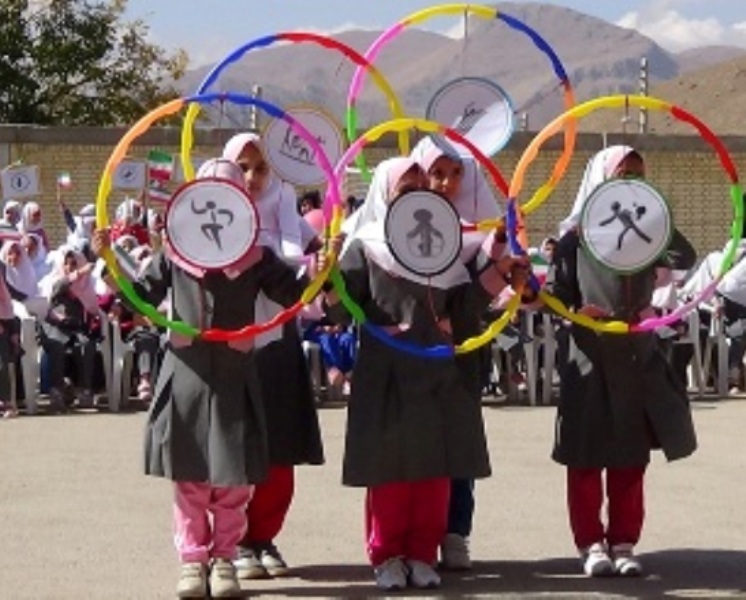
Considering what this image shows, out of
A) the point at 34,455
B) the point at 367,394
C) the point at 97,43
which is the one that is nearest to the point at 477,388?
the point at 367,394

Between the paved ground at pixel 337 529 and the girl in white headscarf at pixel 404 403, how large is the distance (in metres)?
0.29

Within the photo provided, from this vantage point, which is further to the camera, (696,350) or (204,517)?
(696,350)

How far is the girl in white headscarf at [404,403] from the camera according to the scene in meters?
8.63

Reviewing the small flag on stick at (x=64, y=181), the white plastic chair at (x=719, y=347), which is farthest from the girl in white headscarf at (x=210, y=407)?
the small flag on stick at (x=64, y=181)

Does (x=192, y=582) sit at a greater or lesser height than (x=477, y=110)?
lesser

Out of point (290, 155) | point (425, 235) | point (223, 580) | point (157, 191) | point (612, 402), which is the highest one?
point (290, 155)

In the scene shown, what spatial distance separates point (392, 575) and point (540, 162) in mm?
13243

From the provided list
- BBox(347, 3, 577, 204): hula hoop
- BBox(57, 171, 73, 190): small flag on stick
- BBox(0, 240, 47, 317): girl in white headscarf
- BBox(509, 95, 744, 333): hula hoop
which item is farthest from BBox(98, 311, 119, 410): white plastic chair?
BBox(509, 95, 744, 333): hula hoop

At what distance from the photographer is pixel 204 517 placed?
28.2 ft

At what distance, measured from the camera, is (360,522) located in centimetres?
1057

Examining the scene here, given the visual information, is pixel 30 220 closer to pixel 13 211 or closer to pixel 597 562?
pixel 13 211

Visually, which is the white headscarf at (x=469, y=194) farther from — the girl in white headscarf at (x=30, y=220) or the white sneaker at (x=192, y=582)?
the girl in white headscarf at (x=30, y=220)

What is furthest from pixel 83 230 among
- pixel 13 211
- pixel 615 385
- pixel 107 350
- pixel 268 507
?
pixel 615 385

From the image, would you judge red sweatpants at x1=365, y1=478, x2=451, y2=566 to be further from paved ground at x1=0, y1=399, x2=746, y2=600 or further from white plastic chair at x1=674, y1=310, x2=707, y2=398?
white plastic chair at x1=674, y1=310, x2=707, y2=398
